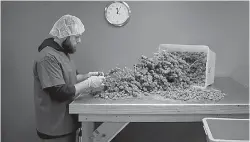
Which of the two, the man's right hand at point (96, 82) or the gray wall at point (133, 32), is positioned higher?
the gray wall at point (133, 32)

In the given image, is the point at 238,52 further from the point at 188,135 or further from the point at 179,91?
the point at 179,91

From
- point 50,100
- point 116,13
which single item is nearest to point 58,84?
point 50,100

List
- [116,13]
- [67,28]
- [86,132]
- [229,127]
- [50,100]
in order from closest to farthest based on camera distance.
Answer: [229,127]
[86,132]
[50,100]
[67,28]
[116,13]

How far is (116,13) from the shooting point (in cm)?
283

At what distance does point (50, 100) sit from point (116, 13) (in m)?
1.22

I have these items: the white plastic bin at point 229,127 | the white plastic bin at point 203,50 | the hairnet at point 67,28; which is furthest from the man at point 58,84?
the white plastic bin at point 229,127

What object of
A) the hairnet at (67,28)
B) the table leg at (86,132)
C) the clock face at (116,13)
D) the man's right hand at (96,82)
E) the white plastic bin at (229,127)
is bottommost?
the table leg at (86,132)

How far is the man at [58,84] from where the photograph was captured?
74.7 inches

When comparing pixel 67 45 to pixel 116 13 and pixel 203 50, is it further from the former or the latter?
pixel 203 50

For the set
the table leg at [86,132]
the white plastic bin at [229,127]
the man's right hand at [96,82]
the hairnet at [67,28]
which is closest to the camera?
the white plastic bin at [229,127]

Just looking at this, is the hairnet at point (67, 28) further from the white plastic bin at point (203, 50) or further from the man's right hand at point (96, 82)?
the white plastic bin at point (203, 50)

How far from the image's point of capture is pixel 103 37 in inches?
113

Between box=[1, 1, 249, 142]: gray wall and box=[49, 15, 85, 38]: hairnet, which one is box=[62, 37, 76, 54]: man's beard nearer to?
box=[49, 15, 85, 38]: hairnet

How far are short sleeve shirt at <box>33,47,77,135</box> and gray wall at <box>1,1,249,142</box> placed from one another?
88 centimetres
